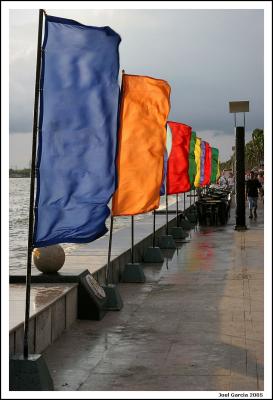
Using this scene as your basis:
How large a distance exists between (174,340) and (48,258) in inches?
84.4

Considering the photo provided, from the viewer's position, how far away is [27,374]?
241 inches

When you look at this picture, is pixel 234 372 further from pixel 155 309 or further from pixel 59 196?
pixel 155 309

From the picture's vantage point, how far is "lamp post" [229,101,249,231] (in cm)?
2366

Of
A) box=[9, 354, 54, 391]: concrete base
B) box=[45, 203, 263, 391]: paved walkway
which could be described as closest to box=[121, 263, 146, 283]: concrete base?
box=[45, 203, 263, 391]: paved walkway

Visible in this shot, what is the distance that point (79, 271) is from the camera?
970cm

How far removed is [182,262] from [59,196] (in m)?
9.14

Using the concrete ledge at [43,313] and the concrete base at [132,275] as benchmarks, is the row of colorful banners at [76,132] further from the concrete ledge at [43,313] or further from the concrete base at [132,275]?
the concrete base at [132,275]

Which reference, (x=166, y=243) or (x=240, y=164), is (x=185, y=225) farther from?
(x=166, y=243)

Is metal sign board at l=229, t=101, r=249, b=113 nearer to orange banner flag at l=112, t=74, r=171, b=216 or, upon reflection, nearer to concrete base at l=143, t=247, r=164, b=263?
concrete base at l=143, t=247, r=164, b=263

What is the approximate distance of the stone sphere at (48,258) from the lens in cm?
927

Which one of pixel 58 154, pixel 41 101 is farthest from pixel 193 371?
pixel 41 101

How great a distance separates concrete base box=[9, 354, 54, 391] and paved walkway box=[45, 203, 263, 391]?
458 millimetres

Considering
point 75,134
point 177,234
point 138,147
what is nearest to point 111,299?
point 138,147

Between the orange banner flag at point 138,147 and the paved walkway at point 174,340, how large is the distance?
63.2 inches
